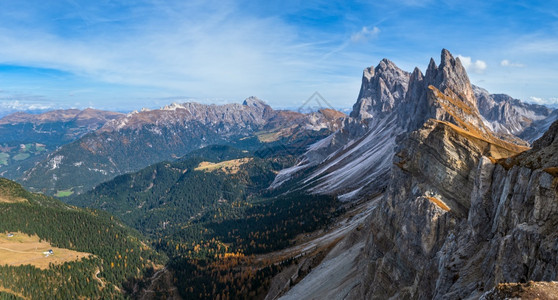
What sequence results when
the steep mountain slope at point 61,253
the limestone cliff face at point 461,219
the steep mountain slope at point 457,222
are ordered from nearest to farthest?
the limestone cliff face at point 461,219 → the steep mountain slope at point 457,222 → the steep mountain slope at point 61,253

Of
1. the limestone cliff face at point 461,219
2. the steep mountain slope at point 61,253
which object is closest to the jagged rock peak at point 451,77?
the limestone cliff face at point 461,219

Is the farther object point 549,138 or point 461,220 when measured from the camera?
point 461,220

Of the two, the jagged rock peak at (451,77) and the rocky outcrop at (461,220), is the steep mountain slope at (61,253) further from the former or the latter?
the jagged rock peak at (451,77)

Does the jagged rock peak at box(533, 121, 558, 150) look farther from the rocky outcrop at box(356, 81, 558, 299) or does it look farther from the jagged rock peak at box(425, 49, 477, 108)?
the jagged rock peak at box(425, 49, 477, 108)

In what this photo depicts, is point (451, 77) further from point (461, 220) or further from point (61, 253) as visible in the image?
point (61, 253)

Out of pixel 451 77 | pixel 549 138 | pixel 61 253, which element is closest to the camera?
pixel 549 138

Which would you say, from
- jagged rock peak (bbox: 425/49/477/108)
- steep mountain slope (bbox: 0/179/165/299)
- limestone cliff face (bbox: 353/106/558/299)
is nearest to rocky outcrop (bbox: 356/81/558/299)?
limestone cliff face (bbox: 353/106/558/299)

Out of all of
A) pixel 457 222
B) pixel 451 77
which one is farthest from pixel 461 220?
pixel 451 77
